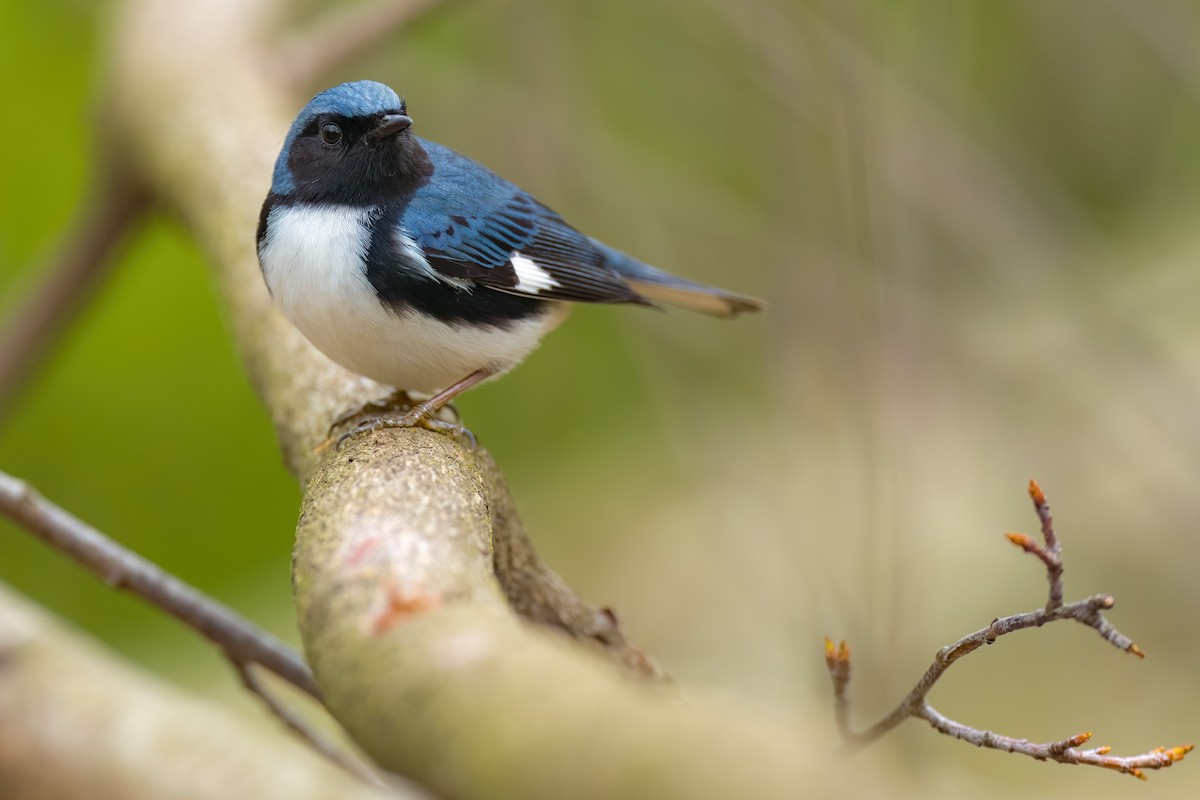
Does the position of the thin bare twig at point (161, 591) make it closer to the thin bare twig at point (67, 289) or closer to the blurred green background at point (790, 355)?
the blurred green background at point (790, 355)

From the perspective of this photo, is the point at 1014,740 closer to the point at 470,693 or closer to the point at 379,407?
the point at 470,693

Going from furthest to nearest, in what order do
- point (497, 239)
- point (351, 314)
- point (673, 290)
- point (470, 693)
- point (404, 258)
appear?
1. point (673, 290)
2. point (497, 239)
3. point (404, 258)
4. point (351, 314)
5. point (470, 693)

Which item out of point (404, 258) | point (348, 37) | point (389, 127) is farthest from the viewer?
point (348, 37)

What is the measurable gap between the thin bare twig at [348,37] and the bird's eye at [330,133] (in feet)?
5.02

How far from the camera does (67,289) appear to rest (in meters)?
4.71

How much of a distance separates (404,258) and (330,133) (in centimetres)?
45

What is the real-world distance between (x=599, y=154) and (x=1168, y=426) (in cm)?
247

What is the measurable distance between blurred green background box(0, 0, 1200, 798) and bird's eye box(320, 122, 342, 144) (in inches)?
53.4

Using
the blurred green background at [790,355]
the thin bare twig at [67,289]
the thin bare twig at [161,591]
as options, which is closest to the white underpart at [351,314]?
the thin bare twig at [161,591]

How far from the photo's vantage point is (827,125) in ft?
14.0

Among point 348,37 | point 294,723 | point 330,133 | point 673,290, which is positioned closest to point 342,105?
point 330,133

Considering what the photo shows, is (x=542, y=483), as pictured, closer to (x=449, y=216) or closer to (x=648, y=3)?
(x=648, y=3)

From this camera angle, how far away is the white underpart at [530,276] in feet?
10.5

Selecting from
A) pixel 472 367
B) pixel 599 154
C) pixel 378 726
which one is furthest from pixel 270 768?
pixel 599 154
